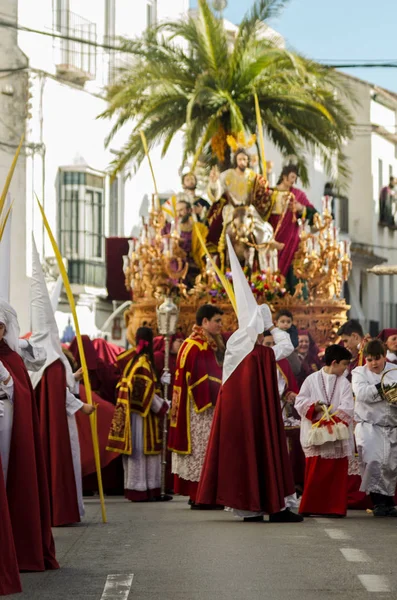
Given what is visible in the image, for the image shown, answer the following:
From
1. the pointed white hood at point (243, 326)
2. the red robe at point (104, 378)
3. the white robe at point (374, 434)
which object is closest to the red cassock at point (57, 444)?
the pointed white hood at point (243, 326)

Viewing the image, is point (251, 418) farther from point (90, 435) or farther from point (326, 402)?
point (90, 435)

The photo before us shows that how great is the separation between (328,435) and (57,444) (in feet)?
Answer: 8.17

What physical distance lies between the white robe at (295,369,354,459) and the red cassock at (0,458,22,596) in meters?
5.87

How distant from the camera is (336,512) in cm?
1465

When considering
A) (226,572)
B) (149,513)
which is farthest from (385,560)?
(149,513)

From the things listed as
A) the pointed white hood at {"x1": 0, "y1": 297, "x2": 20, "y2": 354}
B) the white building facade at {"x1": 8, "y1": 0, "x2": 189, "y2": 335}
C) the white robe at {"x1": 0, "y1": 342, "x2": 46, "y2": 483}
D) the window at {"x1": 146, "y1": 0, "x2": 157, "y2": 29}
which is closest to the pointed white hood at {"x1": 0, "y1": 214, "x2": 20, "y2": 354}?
the pointed white hood at {"x1": 0, "y1": 297, "x2": 20, "y2": 354}

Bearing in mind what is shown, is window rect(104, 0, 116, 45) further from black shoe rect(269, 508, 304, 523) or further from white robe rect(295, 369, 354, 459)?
black shoe rect(269, 508, 304, 523)

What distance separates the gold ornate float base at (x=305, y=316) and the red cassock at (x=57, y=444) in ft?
30.6

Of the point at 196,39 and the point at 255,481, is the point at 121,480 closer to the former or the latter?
the point at 255,481

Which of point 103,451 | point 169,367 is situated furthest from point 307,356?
point 103,451

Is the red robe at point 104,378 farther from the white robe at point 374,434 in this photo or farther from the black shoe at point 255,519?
the black shoe at point 255,519

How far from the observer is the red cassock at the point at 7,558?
9273 millimetres

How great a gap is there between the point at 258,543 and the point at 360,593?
279cm

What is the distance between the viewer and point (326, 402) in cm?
1496
